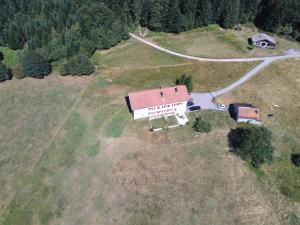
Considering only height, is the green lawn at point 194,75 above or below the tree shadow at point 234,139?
above

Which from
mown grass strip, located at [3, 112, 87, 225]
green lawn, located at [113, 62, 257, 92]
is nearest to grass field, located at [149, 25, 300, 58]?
green lawn, located at [113, 62, 257, 92]

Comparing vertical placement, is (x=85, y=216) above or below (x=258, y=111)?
below

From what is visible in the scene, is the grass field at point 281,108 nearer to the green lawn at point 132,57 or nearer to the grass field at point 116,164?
the grass field at point 116,164

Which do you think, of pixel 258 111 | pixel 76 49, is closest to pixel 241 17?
pixel 258 111

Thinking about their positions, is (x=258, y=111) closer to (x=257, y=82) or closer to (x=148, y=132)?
(x=257, y=82)

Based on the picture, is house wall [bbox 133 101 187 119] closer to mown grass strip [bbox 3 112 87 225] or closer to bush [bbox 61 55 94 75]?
mown grass strip [bbox 3 112 87 225]

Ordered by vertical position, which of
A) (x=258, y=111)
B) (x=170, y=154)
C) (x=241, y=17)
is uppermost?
(x=241, y=17)

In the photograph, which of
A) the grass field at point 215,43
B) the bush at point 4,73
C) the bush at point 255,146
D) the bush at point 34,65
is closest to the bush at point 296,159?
the bush at point 255,146
